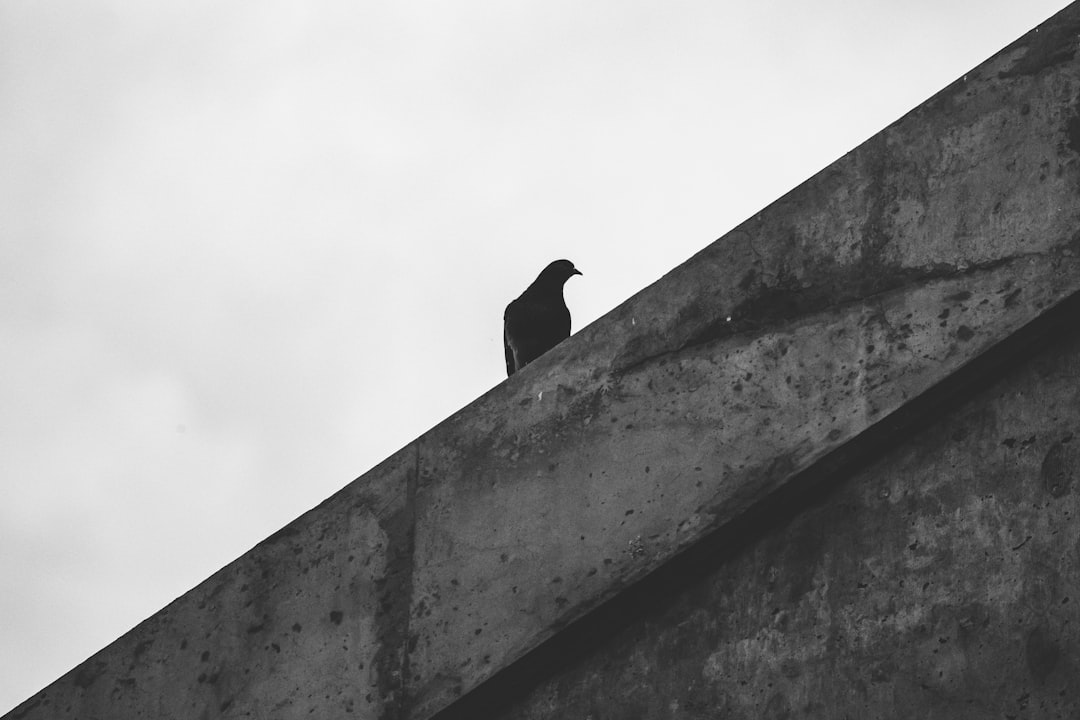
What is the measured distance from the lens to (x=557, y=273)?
8336mm

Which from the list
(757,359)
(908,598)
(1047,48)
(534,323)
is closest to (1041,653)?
(908,598)

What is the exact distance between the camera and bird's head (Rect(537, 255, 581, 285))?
827cm

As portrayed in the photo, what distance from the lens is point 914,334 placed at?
10.4ft

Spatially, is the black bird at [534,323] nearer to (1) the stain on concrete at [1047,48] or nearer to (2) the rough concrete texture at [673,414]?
(2) the rough concrete texture at [673,414]

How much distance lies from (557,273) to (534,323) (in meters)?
0.59

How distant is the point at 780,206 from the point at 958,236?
421mm

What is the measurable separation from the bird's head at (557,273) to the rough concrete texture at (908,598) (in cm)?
504

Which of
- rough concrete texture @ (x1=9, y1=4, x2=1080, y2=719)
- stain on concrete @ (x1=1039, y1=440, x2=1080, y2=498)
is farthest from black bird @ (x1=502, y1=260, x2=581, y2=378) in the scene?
stain on concrete @ (x1=1039, y1=440, x2=1080, y2=498)

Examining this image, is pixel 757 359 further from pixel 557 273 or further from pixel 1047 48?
pixel 557 273

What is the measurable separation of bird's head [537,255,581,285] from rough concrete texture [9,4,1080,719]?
4.52 meters

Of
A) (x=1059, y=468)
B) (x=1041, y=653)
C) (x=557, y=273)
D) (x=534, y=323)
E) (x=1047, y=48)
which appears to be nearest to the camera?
(x=1041, y=653)

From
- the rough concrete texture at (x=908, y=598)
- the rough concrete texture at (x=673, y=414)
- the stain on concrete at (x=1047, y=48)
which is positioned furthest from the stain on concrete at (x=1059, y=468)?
the stain on concrete at (x=1047, y=48)

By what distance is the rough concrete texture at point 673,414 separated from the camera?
3.18m

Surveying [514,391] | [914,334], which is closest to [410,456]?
[514,391]
